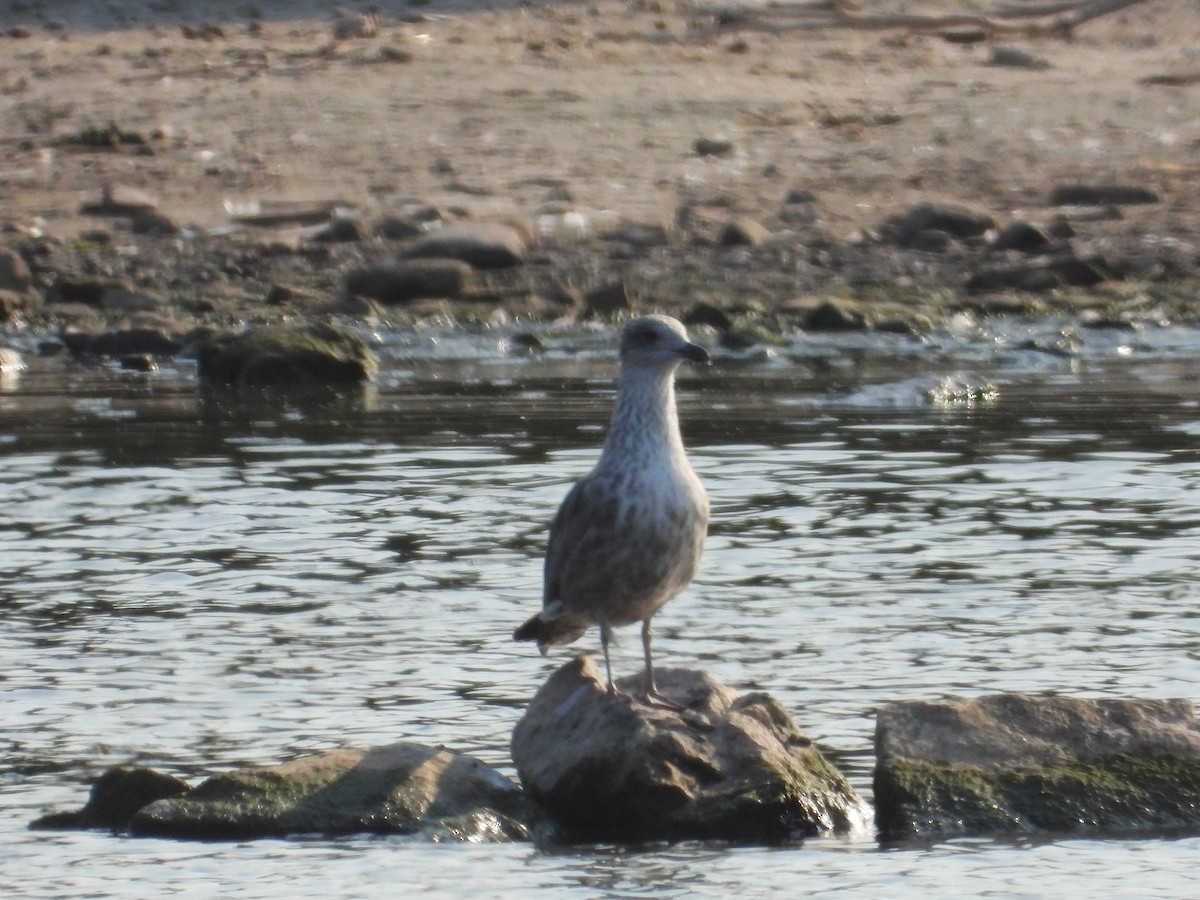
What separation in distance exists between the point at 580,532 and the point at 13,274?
536 inches

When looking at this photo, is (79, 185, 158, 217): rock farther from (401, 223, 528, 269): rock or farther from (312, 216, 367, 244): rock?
(401, 223, 528, 269): rock

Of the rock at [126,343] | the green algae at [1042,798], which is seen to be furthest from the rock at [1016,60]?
the green algae at [1042,798]

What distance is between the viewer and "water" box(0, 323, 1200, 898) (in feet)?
22.5

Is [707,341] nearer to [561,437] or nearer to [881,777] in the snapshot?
[561,437]

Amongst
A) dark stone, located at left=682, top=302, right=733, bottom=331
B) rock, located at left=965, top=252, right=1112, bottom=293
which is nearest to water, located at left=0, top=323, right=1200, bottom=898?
dark stone, located at left=682, top=302, right=733, bottom=331

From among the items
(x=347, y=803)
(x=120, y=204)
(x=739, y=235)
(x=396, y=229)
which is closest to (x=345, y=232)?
(x=396, y=229)

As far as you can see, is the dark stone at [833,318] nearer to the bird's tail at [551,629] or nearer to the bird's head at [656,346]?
the bird's tail at [551,629]

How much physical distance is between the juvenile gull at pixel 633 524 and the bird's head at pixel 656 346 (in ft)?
0.03

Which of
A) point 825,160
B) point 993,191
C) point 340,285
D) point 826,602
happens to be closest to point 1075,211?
point 993,191

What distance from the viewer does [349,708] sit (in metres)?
8.36

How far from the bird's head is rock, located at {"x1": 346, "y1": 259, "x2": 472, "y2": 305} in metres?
12.4

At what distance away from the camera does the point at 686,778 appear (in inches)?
277

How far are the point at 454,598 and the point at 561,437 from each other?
14.5ft

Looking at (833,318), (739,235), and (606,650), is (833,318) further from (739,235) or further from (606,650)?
(606,650)
